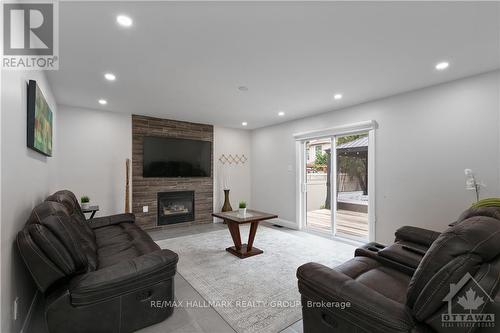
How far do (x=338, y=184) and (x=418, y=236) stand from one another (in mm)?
2312

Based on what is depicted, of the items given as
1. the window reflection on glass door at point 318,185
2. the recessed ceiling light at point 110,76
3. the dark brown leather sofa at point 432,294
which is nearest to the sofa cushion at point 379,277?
the dark brown leather sofa at point 432,294

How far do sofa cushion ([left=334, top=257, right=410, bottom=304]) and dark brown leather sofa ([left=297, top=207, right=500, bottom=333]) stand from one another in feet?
0.12

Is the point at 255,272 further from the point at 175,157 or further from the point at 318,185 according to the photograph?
the point at 175,157

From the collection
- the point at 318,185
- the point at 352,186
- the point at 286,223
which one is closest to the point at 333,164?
the point at 352,186

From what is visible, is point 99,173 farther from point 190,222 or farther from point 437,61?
point 437,61

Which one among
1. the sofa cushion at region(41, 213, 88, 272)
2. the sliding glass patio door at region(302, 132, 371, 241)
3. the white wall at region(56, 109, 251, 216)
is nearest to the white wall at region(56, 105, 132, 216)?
the white wall at region(56, 109, 251, 216)

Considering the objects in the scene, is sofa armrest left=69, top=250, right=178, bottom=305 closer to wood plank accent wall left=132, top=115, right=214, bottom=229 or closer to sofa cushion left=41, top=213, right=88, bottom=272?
sofa cushion left=41, top=213, right=88, bottom=272

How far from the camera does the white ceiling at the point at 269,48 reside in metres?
1.75

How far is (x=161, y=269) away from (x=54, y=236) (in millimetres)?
781

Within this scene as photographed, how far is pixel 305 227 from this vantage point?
5.13 m

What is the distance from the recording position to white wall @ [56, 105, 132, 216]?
Answer: 13.8 ft

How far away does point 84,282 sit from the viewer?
1625 mm

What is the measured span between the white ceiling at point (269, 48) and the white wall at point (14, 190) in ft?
2.31

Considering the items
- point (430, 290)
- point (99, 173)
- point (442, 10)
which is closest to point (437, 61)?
point (442, 10)
